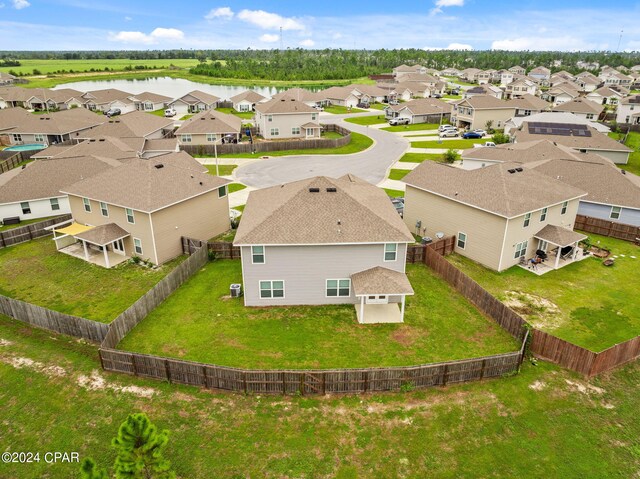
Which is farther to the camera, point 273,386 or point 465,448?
point 273,386

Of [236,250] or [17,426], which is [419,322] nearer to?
[236,250]

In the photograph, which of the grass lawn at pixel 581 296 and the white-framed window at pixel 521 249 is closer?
the grass lawn at pixel 581 296

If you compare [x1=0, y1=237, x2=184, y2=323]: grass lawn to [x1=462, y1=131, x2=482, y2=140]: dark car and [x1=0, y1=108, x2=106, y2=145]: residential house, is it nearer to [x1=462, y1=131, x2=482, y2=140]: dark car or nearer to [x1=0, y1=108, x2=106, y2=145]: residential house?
[x1=0, y1=108, x2=106, y2=145]: residential house

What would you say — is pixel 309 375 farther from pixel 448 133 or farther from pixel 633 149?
pixel 633 149

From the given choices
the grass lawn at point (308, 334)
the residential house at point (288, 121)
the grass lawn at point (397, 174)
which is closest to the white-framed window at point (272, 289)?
the grass lawn at point (308, 334)

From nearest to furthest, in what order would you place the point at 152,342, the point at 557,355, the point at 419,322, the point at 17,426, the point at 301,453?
the point at 301,453
the point at 17,426
the point at 557,355
the point at 152,342
the point at 419,322

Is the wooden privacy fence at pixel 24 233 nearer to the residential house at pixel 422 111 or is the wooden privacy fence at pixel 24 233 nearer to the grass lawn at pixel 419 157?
the grass lawn at pixel 419 157

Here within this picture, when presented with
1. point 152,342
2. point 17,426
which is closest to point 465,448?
Answer: point 152,342
